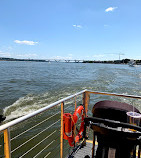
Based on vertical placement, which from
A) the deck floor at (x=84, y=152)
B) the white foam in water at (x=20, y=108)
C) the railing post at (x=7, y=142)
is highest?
the railing post at (x=7, y=142)

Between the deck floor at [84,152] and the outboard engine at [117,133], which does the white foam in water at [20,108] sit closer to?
the deck floor at [84,152]

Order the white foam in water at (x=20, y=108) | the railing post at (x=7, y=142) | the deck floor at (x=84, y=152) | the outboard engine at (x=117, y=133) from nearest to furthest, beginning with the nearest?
the railing post at (x=7, y=142), the outboard engine at (x=117, y=133), the deck floor at (x=84, y=152), the white foam in water at (x=20, y=108)

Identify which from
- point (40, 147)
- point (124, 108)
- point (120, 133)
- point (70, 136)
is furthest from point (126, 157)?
point (40, 147)

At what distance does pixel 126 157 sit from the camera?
1503 mm

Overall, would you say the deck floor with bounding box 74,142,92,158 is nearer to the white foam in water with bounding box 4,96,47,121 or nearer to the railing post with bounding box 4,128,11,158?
the railing post with bounding box 4,128,11,158

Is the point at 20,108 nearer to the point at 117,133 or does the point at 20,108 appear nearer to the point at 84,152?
the point at 84,152

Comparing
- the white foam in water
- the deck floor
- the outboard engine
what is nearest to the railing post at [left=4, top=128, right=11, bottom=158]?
the outboard engine

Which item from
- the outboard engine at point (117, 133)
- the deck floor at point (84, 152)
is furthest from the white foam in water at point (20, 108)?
the outboard engine at point (117, 133)

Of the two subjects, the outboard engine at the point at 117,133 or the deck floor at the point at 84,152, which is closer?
the outboard engine at the point at 117,133

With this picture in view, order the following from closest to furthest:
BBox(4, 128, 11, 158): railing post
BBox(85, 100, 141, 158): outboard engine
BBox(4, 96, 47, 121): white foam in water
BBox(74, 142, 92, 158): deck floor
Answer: BBox(4, 128, 11, 158): railing post → BBox(85, 100, 141, 158): outboard engine → BBox(74, 142, 92, 158): deck floor → BBox(4, 96, 47, 121): white foam in water

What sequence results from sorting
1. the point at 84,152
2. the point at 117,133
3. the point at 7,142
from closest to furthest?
the point at 7,142
the point at 117,133
the point at 84,152

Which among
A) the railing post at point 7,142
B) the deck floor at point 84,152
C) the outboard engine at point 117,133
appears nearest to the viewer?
the railing post at point 7,142

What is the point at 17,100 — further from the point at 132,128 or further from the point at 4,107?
the point at 132,128

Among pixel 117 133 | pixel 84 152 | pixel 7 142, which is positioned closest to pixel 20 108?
pixel 84 152
